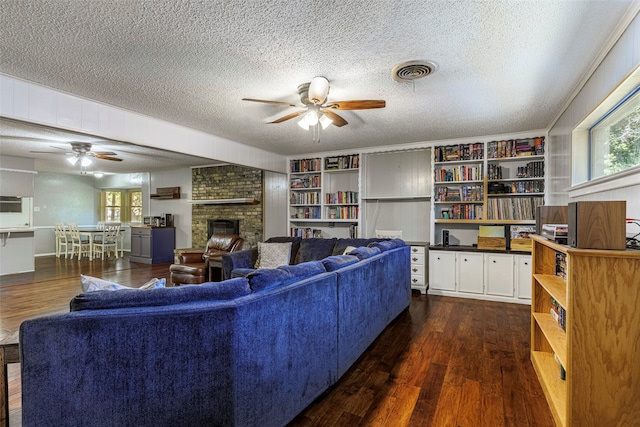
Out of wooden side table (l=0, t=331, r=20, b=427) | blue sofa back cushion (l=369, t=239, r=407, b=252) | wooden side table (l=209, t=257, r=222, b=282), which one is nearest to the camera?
wooden side table (l=0, t=331, r=20, b=427)

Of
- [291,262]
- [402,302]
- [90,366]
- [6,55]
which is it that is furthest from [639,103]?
[6,55]

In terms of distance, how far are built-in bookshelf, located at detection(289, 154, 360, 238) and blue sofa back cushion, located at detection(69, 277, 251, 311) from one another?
4.22 m

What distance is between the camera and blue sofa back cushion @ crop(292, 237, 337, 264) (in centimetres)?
441

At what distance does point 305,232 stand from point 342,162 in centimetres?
151

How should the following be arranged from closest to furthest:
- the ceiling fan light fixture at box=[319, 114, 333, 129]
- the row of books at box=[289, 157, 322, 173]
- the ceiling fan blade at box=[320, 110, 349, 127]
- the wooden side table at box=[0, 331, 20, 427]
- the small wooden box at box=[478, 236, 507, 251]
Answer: the wooden side table at box=[0, 331, 20, 427] < the ceiling fan blade at box=[320, 110, 349, 127] < the ceiling fan light fixture at box=[319, 114, 333, 129] < the small wooden box at box=[478, 236, 507, 251] < the row of books at box=[289, 157, 322, 173]

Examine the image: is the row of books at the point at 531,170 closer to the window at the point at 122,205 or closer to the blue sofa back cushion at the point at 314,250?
the blue sofa back cushion at the point at 314,250

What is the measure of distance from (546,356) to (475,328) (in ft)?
2.87

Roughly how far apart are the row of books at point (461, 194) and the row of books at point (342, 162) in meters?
1.50

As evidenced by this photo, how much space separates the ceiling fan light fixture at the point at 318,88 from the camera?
8.64 feet

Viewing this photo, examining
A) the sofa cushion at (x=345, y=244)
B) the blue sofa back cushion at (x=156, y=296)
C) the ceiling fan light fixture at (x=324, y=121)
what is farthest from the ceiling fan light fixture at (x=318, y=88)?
the sofa cushion at (x=345, y=244)

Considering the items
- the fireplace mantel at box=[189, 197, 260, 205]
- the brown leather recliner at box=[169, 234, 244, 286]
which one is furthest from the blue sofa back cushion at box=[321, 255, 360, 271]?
the fireplace mantel at box=[189, 197, 260, 205]

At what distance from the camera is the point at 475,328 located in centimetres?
336

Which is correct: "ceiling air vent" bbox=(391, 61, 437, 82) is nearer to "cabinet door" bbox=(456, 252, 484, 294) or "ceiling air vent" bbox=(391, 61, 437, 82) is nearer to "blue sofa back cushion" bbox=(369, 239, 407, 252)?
"blue sofa back cushion" bbox=(369, 239, 407, 252)

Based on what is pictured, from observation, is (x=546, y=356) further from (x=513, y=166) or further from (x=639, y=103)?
(x=513, y=166)
